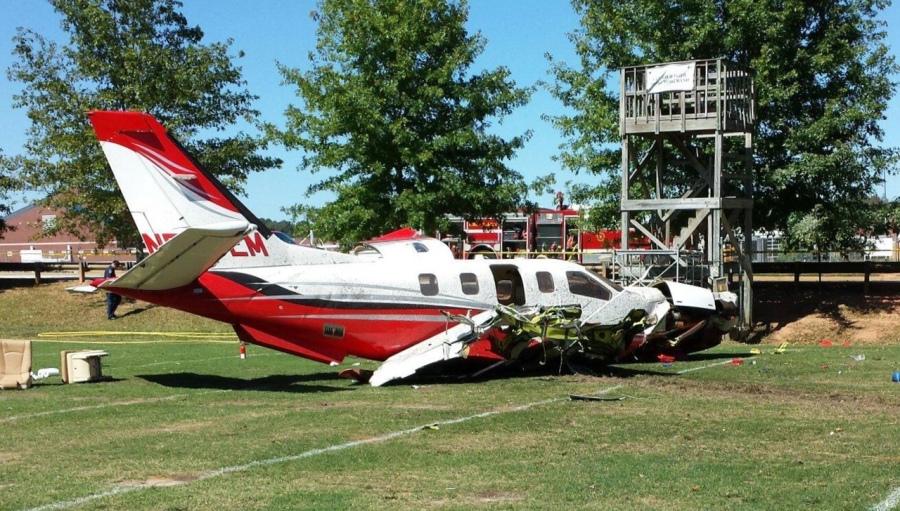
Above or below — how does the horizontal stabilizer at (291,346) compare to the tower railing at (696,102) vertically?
below

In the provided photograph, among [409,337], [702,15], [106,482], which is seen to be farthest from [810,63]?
[106,482]

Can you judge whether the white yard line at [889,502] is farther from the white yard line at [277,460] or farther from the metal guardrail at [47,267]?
the metal guardrail at [47,267]

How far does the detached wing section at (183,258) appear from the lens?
16.6 metres

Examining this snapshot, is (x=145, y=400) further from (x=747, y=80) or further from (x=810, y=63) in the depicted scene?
(x=810, y=63)

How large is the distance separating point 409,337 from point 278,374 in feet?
11.3

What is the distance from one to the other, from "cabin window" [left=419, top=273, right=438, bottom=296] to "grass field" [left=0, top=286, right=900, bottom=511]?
172 centimetres

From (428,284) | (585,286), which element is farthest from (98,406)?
(585,286)

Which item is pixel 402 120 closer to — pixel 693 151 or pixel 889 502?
pixel 693 151

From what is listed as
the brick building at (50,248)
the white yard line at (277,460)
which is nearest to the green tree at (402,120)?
the brick building at (50,248)

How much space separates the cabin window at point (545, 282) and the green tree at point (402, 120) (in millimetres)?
18146

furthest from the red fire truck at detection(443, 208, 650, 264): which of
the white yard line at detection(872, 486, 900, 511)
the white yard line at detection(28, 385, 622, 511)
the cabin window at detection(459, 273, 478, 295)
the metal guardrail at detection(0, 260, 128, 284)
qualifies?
the white yard line at detection(872, 486, 900, 511)

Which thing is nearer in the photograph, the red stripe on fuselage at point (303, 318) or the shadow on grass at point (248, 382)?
the red stripe on fuselage at point (303, 318)

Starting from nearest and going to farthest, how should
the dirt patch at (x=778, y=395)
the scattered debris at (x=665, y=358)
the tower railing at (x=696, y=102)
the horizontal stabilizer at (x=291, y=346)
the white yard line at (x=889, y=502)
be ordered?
the white yard line at (x=889, y=502) → the dirt patch at (x=778, y=395) → the horizontal stabilizer at (x=291, y=346) → the scattered debris at (x=665, y=358) → the tower railing at (x=696, y=102)

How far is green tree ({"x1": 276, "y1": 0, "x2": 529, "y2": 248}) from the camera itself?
40.2m
